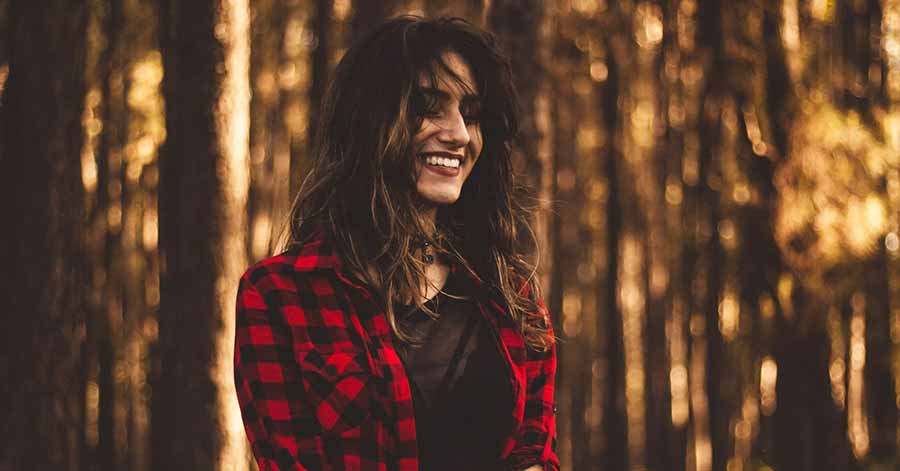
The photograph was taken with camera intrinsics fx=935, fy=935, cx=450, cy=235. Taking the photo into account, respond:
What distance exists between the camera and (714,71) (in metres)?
9.11

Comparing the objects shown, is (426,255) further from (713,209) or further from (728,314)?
(728,314)

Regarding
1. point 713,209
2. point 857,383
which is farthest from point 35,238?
point 857,383

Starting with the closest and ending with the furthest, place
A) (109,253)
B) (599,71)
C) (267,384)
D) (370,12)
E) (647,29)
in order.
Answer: (267,384) → (370,12) → (647,29) → (599,71) → (109,253)

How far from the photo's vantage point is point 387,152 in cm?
206

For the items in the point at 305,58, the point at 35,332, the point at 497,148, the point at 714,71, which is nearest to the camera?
the point at 497,148

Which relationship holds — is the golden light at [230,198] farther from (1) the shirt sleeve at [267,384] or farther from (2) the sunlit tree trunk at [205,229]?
(1) the shirt sleeve at [267,384]

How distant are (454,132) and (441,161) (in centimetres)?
7

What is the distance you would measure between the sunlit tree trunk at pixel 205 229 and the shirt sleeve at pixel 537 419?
2862mm

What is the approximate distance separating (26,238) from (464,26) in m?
4.40

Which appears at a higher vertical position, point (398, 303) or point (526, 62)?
point (526, 62)

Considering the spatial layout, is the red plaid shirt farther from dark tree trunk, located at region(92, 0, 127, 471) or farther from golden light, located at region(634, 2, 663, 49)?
golden light, located at region(634, 2, 663, 49)

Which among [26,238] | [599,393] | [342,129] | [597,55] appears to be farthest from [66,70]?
[599,393]

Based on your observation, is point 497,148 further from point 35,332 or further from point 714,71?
point 714,71

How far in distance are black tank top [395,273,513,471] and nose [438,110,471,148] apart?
0.36 m
